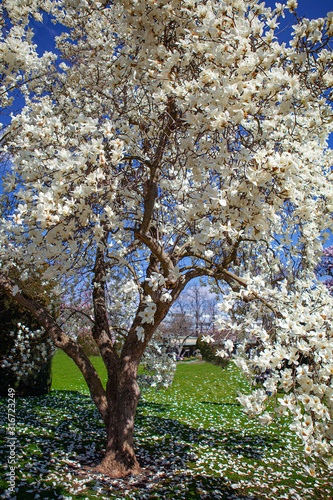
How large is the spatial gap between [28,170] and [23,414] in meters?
5.57

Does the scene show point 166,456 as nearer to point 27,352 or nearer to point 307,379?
point 307,379

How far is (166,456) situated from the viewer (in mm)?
5340

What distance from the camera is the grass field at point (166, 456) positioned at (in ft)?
13.0

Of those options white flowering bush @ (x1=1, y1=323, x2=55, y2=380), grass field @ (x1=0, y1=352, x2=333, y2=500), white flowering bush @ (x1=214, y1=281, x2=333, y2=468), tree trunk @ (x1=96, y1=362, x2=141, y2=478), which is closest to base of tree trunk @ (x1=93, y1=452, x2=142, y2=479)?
tree trunk @ (x1=96, y1=362, x2=141, y2=478)

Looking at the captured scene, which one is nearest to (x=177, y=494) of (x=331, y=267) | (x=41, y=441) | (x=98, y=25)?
(x=41, y=441)

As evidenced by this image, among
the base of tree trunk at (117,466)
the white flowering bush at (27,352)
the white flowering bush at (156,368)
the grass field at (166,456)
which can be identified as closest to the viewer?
the grass field at (166,456)

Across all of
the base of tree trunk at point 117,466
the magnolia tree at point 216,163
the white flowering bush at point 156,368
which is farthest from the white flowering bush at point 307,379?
the white flowering bush at point 156,368

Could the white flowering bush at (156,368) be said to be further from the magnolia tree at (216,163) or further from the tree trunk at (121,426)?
the magnolia tree at (216,163)

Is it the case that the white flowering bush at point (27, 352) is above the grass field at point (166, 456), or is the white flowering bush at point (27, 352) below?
above

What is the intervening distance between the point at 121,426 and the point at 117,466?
485 millimetres

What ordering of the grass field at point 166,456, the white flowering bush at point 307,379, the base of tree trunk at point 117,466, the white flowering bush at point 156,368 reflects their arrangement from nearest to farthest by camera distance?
1. the white flowering bush at point 307,379
2. the grass field at point 166,456
3. the base of tree trunk at point 117,466
4. the white flowering bush at point 156,368

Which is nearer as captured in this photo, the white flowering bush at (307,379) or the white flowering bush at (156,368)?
the white flowering bush at (307,379)

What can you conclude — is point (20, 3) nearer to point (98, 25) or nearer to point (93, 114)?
point (98, 25)

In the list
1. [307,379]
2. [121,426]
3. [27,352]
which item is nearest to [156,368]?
[121,426]
